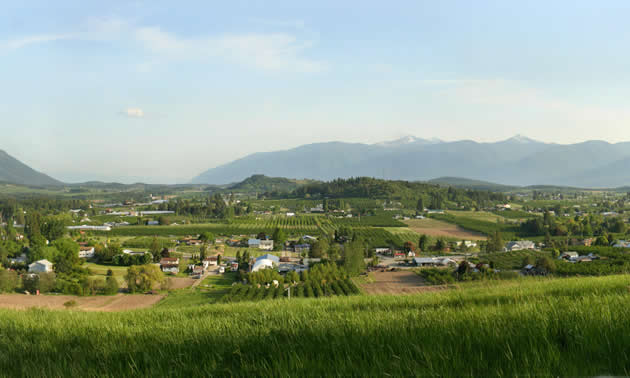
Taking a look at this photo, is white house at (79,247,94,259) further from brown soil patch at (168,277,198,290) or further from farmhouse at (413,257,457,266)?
farmhouse at (413,257,457,266)

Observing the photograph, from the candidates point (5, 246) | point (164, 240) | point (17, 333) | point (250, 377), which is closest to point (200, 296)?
point (17, 333)

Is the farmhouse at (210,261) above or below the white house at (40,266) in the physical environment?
below

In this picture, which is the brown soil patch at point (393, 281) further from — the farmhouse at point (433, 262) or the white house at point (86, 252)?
the white house at point (86, 252)

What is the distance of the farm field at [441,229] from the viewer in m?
71.2

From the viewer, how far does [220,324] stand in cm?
363

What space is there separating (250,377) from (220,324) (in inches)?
72.3

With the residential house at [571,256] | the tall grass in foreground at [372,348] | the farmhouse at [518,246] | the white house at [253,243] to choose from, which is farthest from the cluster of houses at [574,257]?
the white house at [253,243]

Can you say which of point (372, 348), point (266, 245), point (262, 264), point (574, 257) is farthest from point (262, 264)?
point (372, 348)

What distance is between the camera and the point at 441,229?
80438 millimetres

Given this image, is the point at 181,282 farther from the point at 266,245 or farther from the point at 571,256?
the point at 571,256

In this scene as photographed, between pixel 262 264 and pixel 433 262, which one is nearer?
pixel 262 264

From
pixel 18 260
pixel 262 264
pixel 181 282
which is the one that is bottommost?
pixel 181 282

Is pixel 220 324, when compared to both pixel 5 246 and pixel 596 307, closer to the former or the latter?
pixel 596 307

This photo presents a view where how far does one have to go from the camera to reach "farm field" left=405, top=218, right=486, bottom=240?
71.2m
